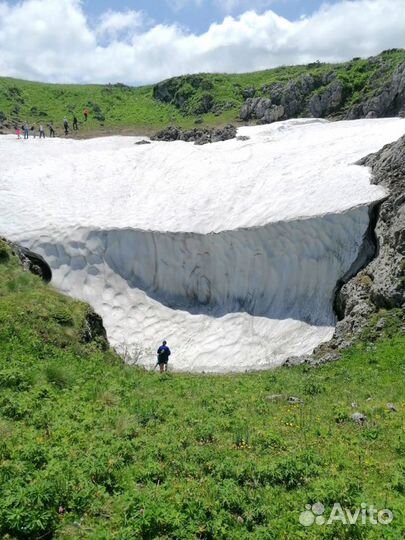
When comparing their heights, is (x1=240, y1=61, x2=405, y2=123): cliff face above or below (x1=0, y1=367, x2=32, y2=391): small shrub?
above

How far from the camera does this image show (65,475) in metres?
11.6

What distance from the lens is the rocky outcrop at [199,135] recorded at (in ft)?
169

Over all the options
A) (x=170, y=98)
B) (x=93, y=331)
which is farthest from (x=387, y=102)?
(x=93, y=331)

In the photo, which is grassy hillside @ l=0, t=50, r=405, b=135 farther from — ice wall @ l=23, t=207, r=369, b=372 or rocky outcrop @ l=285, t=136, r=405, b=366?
rocky outcrop @ l=285, t=136, r=405, b=366

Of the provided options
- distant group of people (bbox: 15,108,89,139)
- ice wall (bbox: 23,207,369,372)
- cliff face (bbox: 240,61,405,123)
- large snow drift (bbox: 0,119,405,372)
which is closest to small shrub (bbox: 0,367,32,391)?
large snow drift (bbox: 0,119,405,372)

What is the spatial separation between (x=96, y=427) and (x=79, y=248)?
20540 mm

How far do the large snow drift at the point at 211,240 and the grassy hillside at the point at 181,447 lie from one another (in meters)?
7.20

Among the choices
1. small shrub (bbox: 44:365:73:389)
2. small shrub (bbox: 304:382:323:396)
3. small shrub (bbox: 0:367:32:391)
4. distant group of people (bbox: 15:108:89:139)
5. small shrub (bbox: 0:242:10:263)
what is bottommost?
small shrub (bbox: 304:382:323:396)

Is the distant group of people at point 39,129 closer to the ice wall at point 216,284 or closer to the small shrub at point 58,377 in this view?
the ice wall at point 216,284

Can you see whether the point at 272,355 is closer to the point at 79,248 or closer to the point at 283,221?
the point at 283,221

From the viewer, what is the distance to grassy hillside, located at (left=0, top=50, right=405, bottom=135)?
75188 mm
